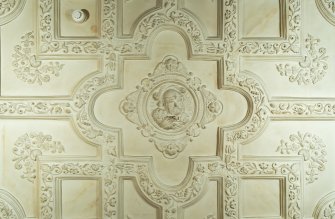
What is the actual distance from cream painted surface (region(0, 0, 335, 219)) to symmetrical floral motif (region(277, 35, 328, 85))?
2 centimetres

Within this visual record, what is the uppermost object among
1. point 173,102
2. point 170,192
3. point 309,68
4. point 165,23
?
point 165,23

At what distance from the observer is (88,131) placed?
159 inches

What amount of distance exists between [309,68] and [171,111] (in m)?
1.66

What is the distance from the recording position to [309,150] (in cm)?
409

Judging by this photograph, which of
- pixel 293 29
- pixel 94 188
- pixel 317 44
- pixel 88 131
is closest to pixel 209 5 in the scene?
pixel 293 29

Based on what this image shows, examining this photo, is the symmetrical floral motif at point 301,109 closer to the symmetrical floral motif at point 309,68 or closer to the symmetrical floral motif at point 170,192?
the symmetrical floral motif at point 309,68

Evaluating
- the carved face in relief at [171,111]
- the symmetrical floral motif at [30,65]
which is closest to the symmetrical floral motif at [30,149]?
the symmetrical floral motif at [30,65]

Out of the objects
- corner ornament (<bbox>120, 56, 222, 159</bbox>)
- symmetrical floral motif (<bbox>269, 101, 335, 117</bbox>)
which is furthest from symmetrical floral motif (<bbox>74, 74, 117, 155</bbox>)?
symmetrical floral motif (<bbox>269, 101, 335, 117</bbox>)

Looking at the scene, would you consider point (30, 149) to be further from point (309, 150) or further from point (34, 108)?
point (309, 150)

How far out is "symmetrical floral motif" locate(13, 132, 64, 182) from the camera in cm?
404

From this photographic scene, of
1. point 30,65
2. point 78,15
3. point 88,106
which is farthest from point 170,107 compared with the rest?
point 30,65

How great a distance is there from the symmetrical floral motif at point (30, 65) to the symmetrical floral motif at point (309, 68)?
8.53ft

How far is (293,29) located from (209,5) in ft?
3.25

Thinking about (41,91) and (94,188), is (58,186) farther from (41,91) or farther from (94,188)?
(41,91)
